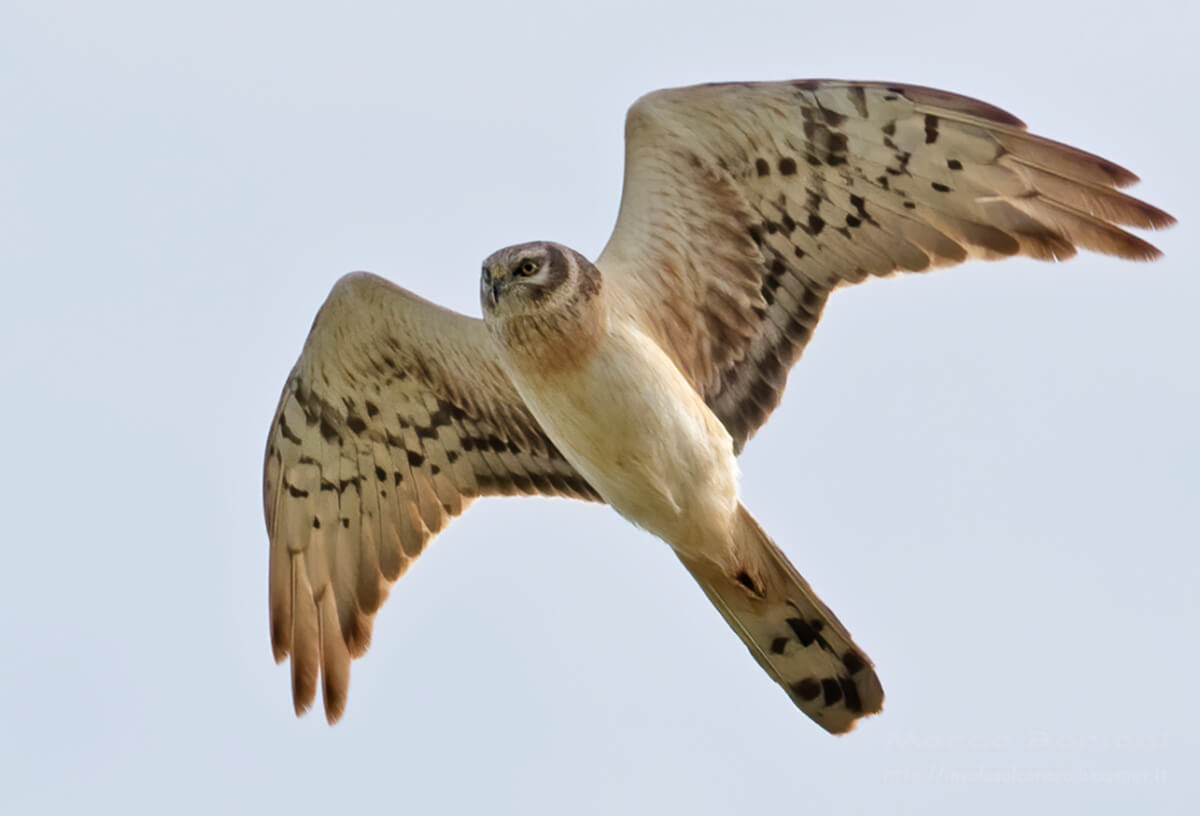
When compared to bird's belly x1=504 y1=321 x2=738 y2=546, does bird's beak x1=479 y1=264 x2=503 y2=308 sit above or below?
above

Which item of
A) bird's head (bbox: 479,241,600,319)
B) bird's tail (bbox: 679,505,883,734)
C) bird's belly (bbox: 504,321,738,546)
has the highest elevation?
bird's head (bbox: 479,241,600,319)

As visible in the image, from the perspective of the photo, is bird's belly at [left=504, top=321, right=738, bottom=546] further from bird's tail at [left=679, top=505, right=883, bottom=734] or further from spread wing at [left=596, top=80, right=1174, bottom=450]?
spread wing at [left=596, top=80, right=1174, bottom=450]

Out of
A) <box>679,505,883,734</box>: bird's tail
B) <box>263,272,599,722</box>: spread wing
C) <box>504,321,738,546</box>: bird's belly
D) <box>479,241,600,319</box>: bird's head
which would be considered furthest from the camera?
<box>263,272,599,722</box>: spread wing

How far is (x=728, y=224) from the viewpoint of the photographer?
8.56 m

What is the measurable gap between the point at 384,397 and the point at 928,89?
10.3 feet

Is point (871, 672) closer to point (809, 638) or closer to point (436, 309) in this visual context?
point (809, 638)

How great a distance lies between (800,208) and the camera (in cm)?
852

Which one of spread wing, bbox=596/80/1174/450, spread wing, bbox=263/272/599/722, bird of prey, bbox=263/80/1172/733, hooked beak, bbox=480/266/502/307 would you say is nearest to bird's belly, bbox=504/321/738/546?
bird of prey, bbox=263/80/1172/733

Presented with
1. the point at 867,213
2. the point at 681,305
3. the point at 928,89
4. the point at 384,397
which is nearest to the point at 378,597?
the point at 384,397

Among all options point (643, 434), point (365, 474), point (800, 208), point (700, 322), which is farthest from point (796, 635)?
point (365, 474)

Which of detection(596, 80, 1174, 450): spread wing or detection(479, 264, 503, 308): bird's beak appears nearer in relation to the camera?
detection(479, 264, 503, 308): bird's beak

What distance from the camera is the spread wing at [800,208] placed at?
26.4ft

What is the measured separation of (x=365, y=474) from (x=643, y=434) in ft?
7.06

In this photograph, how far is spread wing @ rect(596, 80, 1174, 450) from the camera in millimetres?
8055
